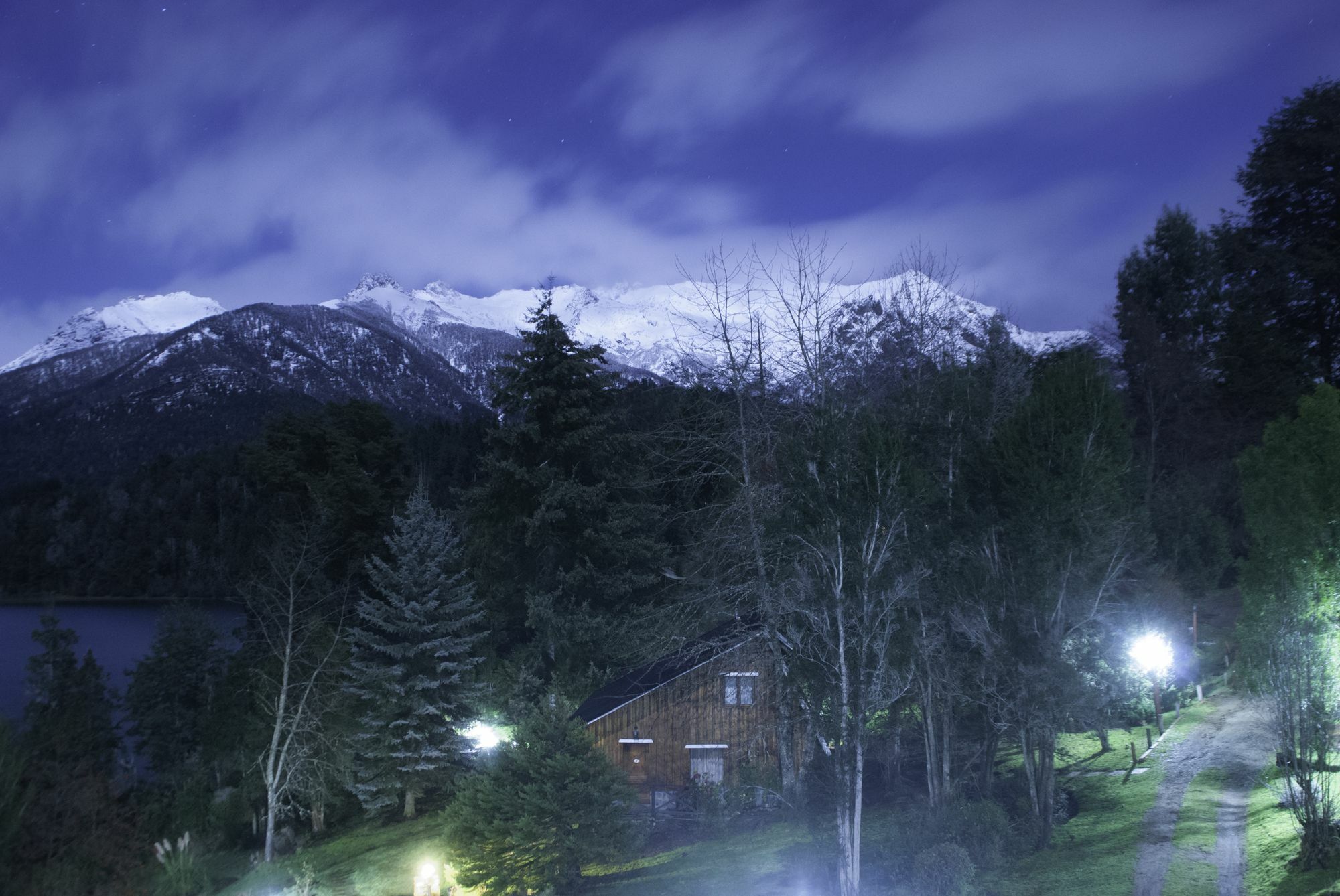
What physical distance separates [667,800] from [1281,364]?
2608 cm

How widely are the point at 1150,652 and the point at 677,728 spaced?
1333cm

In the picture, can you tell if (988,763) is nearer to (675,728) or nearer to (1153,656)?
(1153,656)

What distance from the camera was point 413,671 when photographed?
29.7 metres

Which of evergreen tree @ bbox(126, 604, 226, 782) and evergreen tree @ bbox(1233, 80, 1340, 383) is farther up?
evergreen tree @ bbox(1233, 80, 1340, 383)

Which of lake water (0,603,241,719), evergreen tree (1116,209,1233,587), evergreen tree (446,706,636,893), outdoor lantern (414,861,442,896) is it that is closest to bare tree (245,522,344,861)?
outdoor lantern (414,861,442,896)

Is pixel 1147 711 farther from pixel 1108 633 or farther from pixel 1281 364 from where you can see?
pixel 1281 364

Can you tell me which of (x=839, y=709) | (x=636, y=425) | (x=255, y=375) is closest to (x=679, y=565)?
(x=636, y=425)

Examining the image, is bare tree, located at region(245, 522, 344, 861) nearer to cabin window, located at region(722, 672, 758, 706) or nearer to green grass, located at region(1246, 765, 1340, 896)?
cabin window, located at region(722, 672, 758, 706)

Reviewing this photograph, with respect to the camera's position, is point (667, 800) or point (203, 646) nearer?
point (667, 800)

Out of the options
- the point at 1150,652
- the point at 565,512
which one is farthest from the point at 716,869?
the point at 565,512

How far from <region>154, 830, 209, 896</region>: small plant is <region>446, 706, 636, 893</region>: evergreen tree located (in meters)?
9.83

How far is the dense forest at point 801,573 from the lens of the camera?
13.0 metres

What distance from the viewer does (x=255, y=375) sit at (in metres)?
185

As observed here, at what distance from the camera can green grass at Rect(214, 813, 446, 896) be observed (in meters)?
21.8
